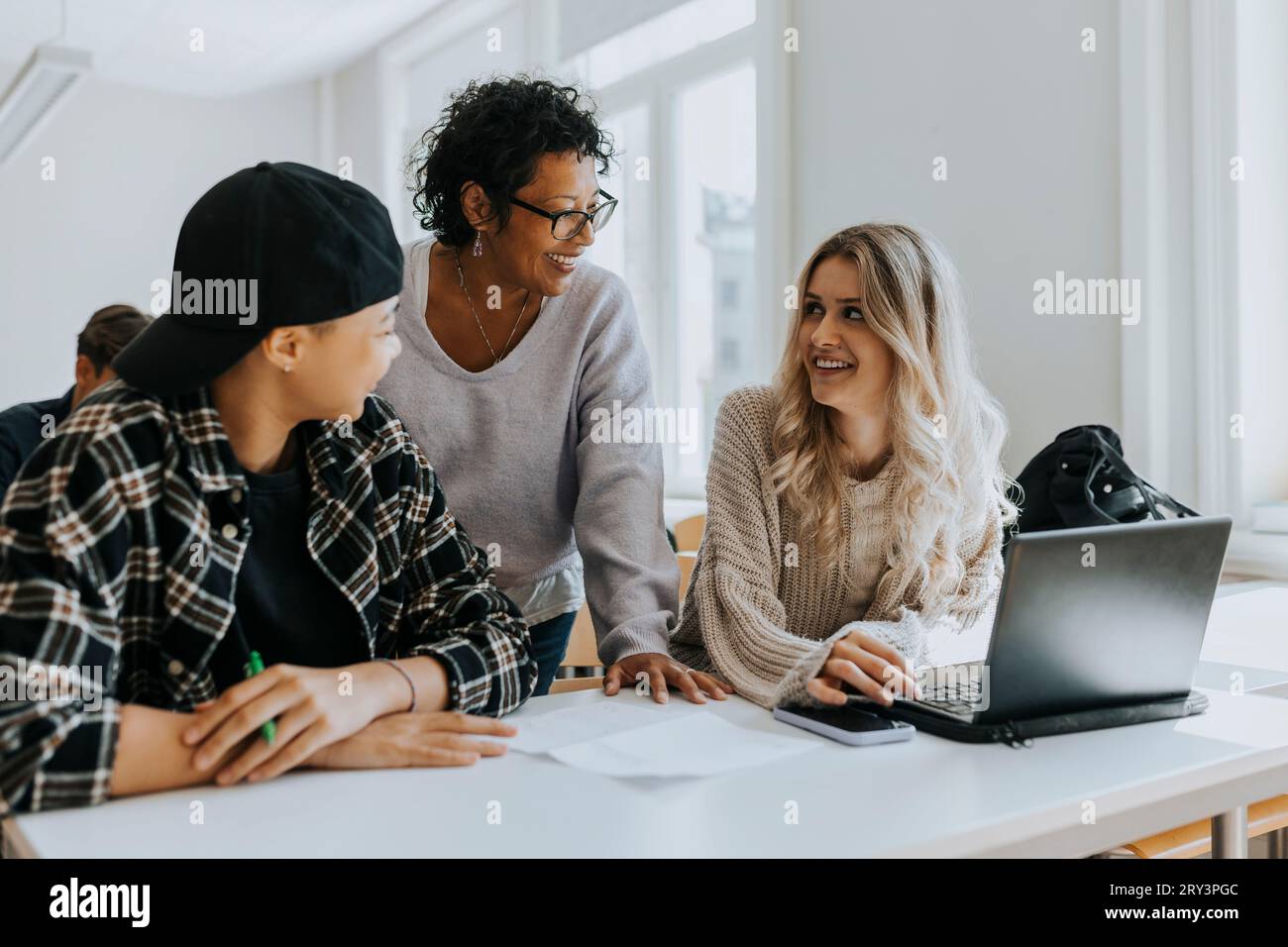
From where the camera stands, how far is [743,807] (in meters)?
0.96

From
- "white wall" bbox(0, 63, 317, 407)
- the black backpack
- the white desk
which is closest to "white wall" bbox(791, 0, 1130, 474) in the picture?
the black backpack

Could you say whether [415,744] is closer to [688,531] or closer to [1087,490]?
[1087,490]

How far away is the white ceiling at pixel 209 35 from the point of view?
5086 millimetres

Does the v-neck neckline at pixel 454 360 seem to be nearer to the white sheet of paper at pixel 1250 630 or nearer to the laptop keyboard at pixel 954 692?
the laptop keyboard at pixel 954 692

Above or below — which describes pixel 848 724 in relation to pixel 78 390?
below

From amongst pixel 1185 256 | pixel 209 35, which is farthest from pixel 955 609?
pixel 209 35

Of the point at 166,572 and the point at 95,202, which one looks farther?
the point at 95,202

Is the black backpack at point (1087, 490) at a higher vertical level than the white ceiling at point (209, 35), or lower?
lower

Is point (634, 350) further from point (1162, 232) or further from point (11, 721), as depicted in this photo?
point (1162, 232)

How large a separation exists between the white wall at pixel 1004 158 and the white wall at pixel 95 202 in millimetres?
4384

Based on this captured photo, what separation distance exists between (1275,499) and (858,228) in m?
1.26

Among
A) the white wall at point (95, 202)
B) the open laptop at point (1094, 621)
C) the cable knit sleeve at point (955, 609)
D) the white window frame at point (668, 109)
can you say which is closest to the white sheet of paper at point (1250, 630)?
the cable knit sleeve at point (955, 609)

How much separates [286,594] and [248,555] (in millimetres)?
61
